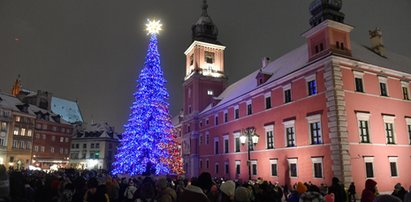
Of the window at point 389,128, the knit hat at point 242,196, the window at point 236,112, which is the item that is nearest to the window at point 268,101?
the window at point 236,112

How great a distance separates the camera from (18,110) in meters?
60.1

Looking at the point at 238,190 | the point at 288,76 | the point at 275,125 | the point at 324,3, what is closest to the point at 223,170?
the point at 275,125

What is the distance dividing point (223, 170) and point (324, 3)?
22751 mm

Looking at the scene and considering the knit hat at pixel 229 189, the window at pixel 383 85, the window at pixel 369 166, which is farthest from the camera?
the window at pixel 383 85

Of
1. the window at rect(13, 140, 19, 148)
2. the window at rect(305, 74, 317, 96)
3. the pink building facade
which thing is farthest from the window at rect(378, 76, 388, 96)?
the window at rect(13, 140, 19, 148)

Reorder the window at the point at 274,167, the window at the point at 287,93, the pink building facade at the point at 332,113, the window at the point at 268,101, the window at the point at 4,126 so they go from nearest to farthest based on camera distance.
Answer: the pink building facade at the point at 332,113
the window at the point at 287,93
the window at the point at 274,167
the window at the point at 268,101
the window at the point at 4,126

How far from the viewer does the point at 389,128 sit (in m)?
25.6

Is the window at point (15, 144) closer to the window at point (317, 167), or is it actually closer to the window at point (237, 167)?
the window at point (237, 167)

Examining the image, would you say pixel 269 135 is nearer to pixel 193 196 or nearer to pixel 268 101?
pixel 268 101

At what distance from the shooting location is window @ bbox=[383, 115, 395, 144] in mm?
25234

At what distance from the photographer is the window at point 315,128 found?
80.7 ft

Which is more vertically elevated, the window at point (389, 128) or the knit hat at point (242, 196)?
the window at point (389, 128)

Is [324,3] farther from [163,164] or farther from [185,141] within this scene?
[185,141]

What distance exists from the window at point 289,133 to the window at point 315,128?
221 centimetres
